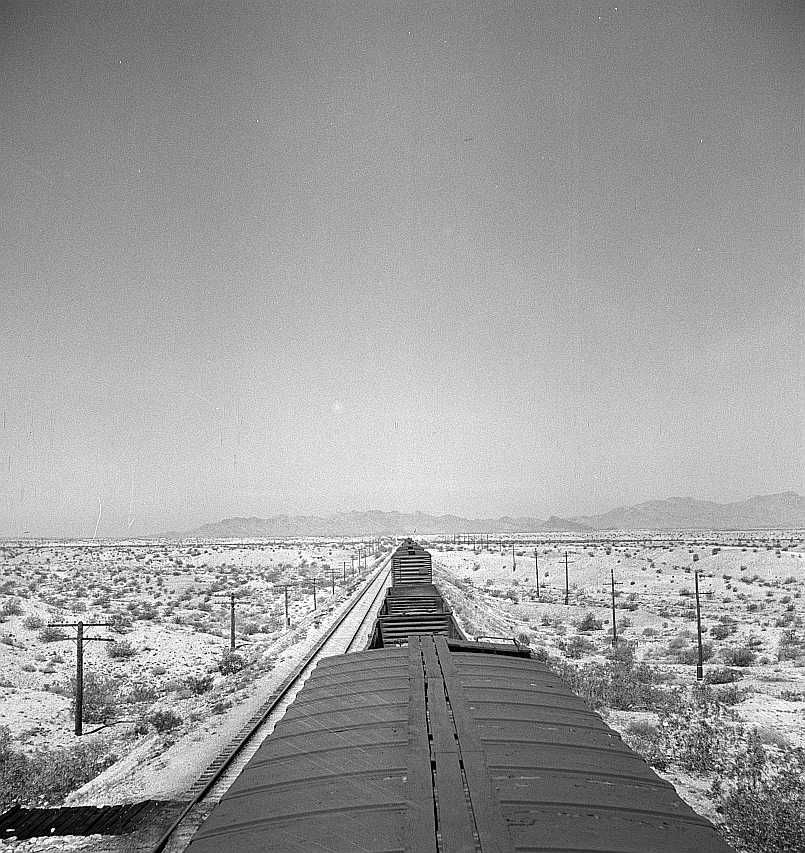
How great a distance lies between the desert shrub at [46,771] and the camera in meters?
11.1

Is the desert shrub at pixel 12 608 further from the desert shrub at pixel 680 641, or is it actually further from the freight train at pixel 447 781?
the desert shrub at pixel 680 641

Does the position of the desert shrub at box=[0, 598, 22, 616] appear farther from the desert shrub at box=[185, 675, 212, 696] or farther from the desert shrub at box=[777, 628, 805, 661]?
the desert shrub at box=[777, 628, 805, 661]

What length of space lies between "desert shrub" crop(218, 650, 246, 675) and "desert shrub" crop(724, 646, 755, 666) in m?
17.7

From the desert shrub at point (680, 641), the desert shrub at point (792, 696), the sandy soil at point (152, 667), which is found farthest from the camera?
the desert shrub at point (680, 641)

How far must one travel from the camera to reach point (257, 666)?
21.0 metres

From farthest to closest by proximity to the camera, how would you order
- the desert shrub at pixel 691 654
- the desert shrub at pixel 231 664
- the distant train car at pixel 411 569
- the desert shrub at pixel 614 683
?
the distant train car at pixel 411 569 < the desert shrub at pixel 691 654 < the desert shrub at pixel 231 664 < the desert shrub at pixel 614 683

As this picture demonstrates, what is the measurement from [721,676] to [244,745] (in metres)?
15.1

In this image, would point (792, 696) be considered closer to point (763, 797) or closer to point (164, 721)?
point (763, 797)

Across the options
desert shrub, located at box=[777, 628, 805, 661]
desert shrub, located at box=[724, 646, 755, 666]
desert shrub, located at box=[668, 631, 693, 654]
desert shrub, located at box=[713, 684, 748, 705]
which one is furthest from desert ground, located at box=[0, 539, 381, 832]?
desert shrub, located at box=[777, 628, 805, 661]

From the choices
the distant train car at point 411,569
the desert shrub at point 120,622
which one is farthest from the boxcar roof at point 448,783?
the distant train car at point 411,569

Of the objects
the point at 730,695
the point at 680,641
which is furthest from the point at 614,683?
the point at 680,641

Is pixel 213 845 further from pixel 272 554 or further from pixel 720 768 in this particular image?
pixel 272 554

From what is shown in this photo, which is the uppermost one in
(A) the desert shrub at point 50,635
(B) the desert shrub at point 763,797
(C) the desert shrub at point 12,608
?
(B) the desert shrub at point 763,797

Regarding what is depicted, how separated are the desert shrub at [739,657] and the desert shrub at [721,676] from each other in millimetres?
1982
